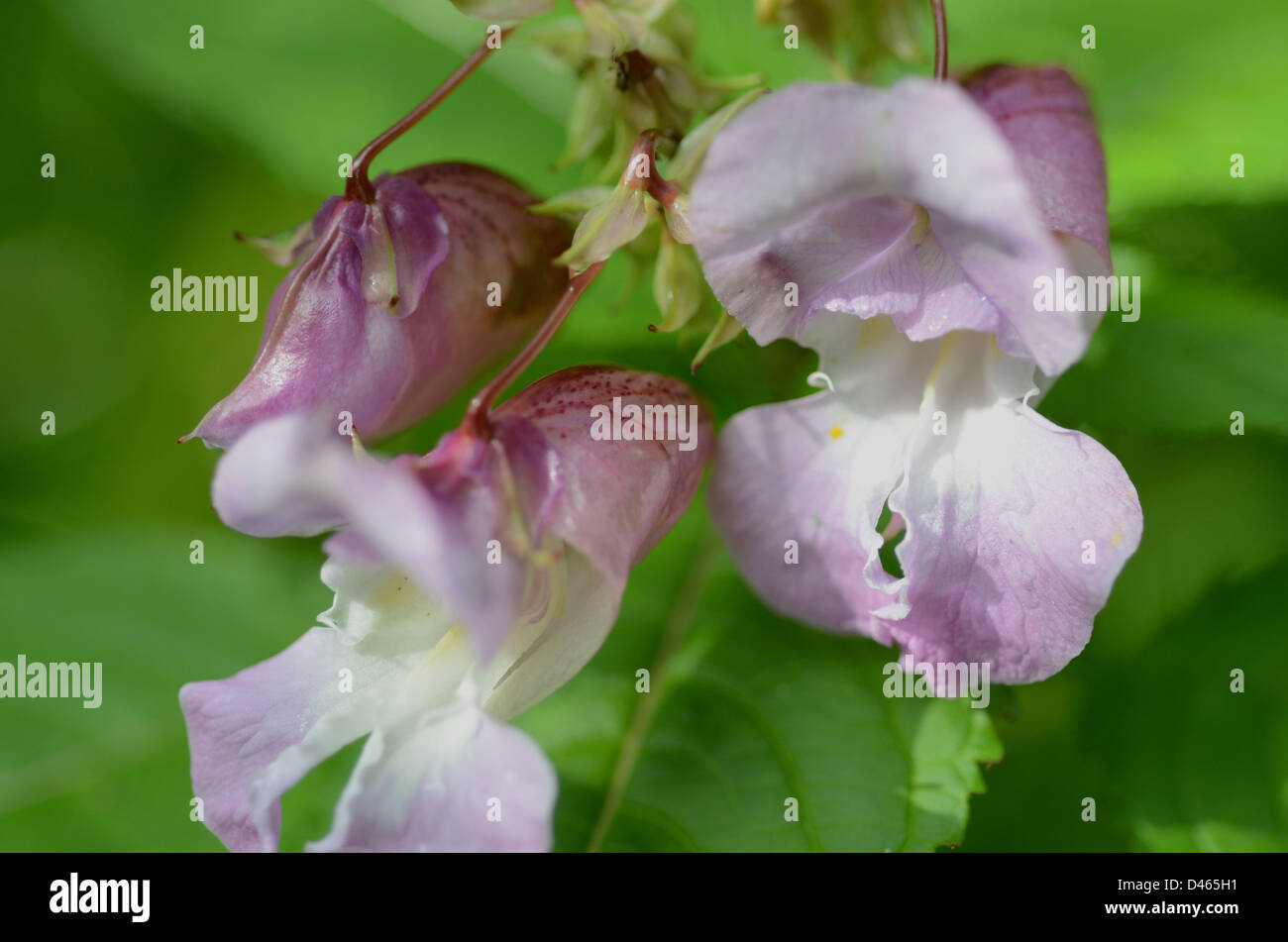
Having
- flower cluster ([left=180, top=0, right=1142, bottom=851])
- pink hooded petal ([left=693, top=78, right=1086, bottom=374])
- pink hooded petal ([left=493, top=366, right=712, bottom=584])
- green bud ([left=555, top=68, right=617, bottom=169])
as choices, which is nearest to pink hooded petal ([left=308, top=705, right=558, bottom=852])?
flower cluster ([left=180, top=0, right=1142, bottom=851])

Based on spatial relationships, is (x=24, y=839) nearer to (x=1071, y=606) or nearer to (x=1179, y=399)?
(x=1071, y=606)

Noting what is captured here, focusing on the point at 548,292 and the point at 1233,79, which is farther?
the point at 1233,79

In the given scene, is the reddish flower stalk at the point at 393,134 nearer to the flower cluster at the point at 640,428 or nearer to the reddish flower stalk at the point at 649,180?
the flower cluster at the point at 640,428

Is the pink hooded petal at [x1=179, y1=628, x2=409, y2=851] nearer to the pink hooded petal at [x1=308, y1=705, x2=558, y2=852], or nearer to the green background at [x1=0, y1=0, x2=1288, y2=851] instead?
the pink hooded petal at [x1=308, y1=705, x2=558, y2=852]

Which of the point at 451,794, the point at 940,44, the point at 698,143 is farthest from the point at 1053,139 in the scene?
the point at 451,794

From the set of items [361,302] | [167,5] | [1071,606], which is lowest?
[1071,606]

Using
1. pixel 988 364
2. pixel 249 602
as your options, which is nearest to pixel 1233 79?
pixel 988 364

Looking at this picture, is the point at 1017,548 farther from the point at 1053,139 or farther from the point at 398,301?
the point at 398,301
